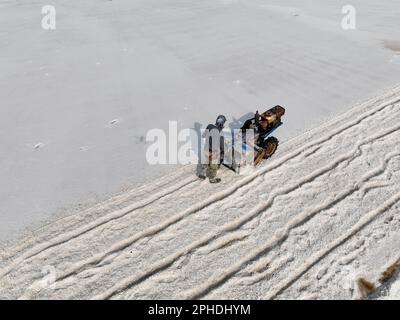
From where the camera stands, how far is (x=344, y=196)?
21.0 ft

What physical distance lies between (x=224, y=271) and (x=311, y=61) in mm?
8693

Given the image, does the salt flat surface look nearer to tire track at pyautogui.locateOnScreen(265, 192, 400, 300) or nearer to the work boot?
tire track at pyautogui.locateOnScreen(265, 192, 400, 300)

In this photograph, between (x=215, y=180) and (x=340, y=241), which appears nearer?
(x=340, y=241)

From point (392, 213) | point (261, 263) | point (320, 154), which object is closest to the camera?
point (261, 263)

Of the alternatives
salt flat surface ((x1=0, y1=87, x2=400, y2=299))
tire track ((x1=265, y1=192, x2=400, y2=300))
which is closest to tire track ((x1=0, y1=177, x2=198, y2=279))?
salt flat surface ((x1=0, y1=87, x2=400, y2=299))

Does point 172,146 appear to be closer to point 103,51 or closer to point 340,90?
point 340,90

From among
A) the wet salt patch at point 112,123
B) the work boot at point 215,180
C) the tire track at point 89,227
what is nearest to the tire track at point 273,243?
the work boot at point 215,180

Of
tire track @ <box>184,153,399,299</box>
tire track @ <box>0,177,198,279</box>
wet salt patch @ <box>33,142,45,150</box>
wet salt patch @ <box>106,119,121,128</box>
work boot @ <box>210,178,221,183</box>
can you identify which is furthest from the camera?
wet salt patch @ <box>106,119,121,128</box>

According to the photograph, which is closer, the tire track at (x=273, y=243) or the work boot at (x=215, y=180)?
the tire track at (x=273, y=243)

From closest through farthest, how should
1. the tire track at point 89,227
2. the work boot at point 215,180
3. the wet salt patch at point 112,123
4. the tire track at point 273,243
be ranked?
the tire track at point 273,243 < the tire track at point 89,227 < the work boot at point 215,180 < the wet salt patch at point 112,123

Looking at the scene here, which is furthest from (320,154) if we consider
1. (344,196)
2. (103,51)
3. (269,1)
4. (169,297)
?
(269,1)

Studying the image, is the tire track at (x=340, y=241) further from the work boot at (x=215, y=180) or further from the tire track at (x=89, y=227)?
the tire track at (x=89, y=227)

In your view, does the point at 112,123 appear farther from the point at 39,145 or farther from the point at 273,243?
the point at 273,243

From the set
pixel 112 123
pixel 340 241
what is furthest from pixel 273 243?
pixel 112 123
